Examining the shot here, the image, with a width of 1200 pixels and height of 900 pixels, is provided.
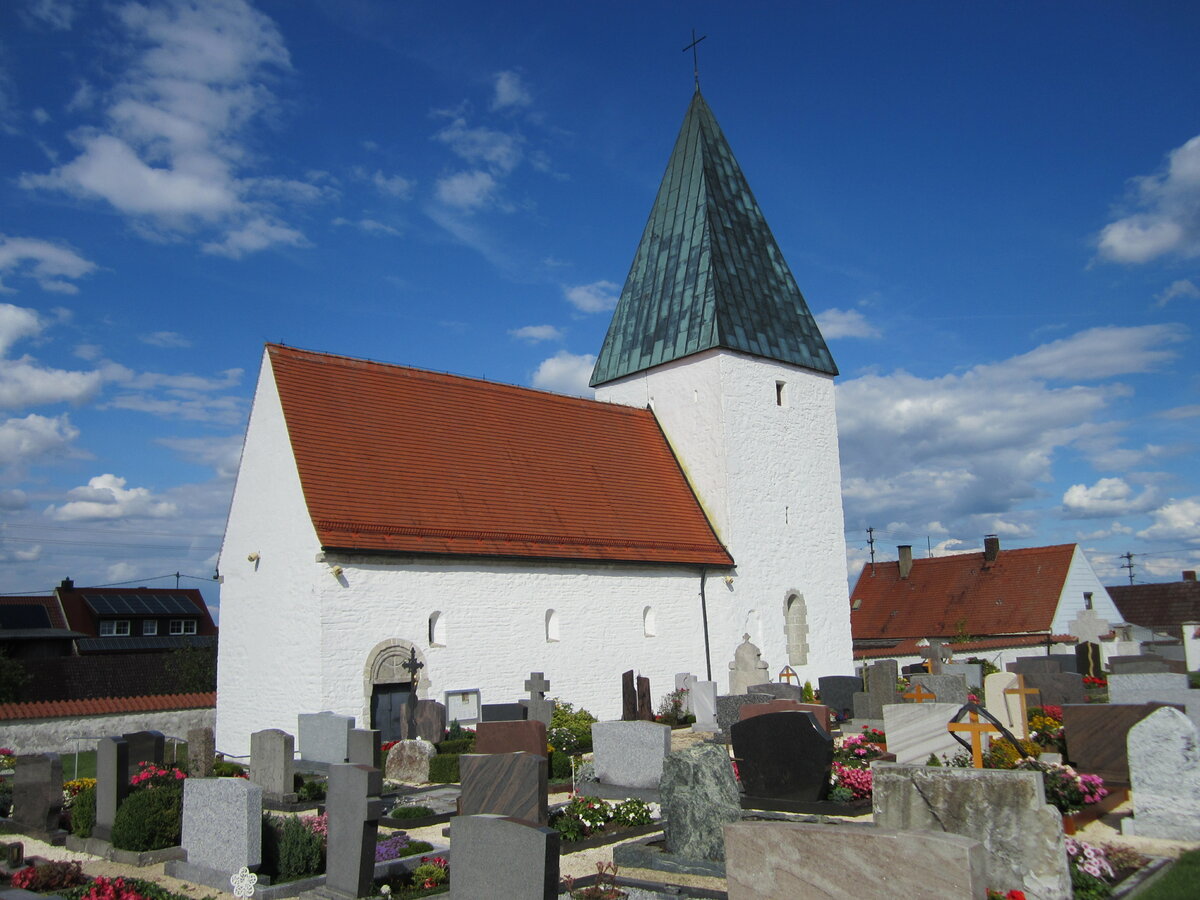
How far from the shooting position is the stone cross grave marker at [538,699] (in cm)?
1477

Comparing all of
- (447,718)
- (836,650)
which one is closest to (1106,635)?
(836,650)

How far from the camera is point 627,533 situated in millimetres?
18938

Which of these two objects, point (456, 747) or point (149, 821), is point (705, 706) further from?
point (149, 821)

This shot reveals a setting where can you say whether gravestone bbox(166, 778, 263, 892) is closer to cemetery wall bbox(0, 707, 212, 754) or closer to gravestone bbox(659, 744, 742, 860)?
gravestone bbox(659, 744, 742, 860)

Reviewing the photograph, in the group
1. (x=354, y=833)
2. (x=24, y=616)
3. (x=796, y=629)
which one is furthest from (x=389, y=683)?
(x=24, y=616)

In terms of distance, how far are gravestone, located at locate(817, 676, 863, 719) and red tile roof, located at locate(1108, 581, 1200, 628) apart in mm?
24950

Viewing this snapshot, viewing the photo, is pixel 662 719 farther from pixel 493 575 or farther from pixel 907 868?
pixel 907 868

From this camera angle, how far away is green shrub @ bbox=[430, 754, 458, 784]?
12.1m

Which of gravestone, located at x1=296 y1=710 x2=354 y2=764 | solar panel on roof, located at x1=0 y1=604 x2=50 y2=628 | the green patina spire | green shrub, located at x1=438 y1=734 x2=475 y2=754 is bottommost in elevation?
green shrub, located at x1=438 y1=734 x2=475 y2=754

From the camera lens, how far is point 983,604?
3219 centimetres

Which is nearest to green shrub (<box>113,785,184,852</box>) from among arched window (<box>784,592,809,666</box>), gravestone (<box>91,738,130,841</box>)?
gravestone (<box>91,738,130,841</box>)

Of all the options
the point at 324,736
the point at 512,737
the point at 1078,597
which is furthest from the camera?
the point at 1078,597

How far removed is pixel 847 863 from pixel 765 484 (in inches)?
676

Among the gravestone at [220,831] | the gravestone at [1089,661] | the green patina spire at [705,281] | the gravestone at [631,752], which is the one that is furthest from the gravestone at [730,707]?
the gravestone at [1089,661]
